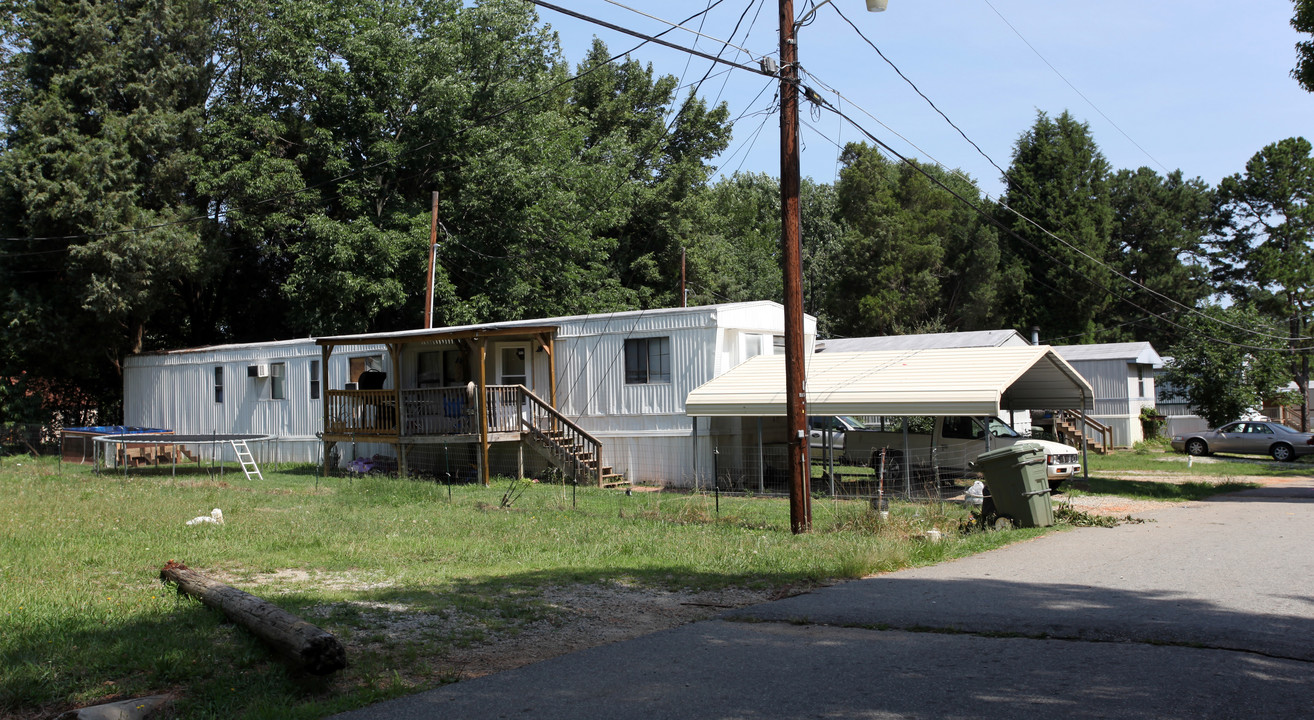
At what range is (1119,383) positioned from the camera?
35.0 m

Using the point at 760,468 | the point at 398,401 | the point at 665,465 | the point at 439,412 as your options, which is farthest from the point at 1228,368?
the point at 398,401

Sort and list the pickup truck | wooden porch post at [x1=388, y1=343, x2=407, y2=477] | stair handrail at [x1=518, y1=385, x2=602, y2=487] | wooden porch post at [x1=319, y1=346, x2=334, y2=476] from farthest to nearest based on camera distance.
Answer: wooden porch post at [x1=319, y1=346, x2=334, y2=476] < wooden porch post at [x1=388, y1=343, x2=407, y2=477] < stair handrail at [x1=518, y1=385, x2=602, y2=487] < the pickup truck

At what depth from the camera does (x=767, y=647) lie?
6.86 metres

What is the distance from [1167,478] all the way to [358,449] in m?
20.5

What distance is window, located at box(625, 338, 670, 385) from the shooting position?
21.7 metres

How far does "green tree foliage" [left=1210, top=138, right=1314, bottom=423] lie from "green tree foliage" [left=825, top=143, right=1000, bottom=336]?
12615 millimetres

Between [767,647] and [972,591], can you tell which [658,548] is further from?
[767,647]

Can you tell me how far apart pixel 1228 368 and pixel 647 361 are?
2342 cm

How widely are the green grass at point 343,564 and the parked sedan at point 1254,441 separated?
67.5 ft

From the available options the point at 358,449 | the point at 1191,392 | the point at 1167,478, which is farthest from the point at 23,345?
the point at 1191,392

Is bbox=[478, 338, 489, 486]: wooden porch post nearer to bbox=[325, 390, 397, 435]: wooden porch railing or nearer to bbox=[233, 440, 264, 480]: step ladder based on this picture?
bbox=[325, 390, 397, 435]: wooden porch railing

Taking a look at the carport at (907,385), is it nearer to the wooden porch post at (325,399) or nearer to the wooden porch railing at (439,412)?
the wooden porch railing at (439,412)

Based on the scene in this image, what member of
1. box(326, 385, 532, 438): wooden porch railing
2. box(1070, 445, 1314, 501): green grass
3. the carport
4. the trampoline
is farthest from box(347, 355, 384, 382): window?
box(1070, 445, 1314, 501): green grass

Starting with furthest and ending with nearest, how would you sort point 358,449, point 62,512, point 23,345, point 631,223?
point 631,223 → point 23,345 → point 358,449 → point 62,512
